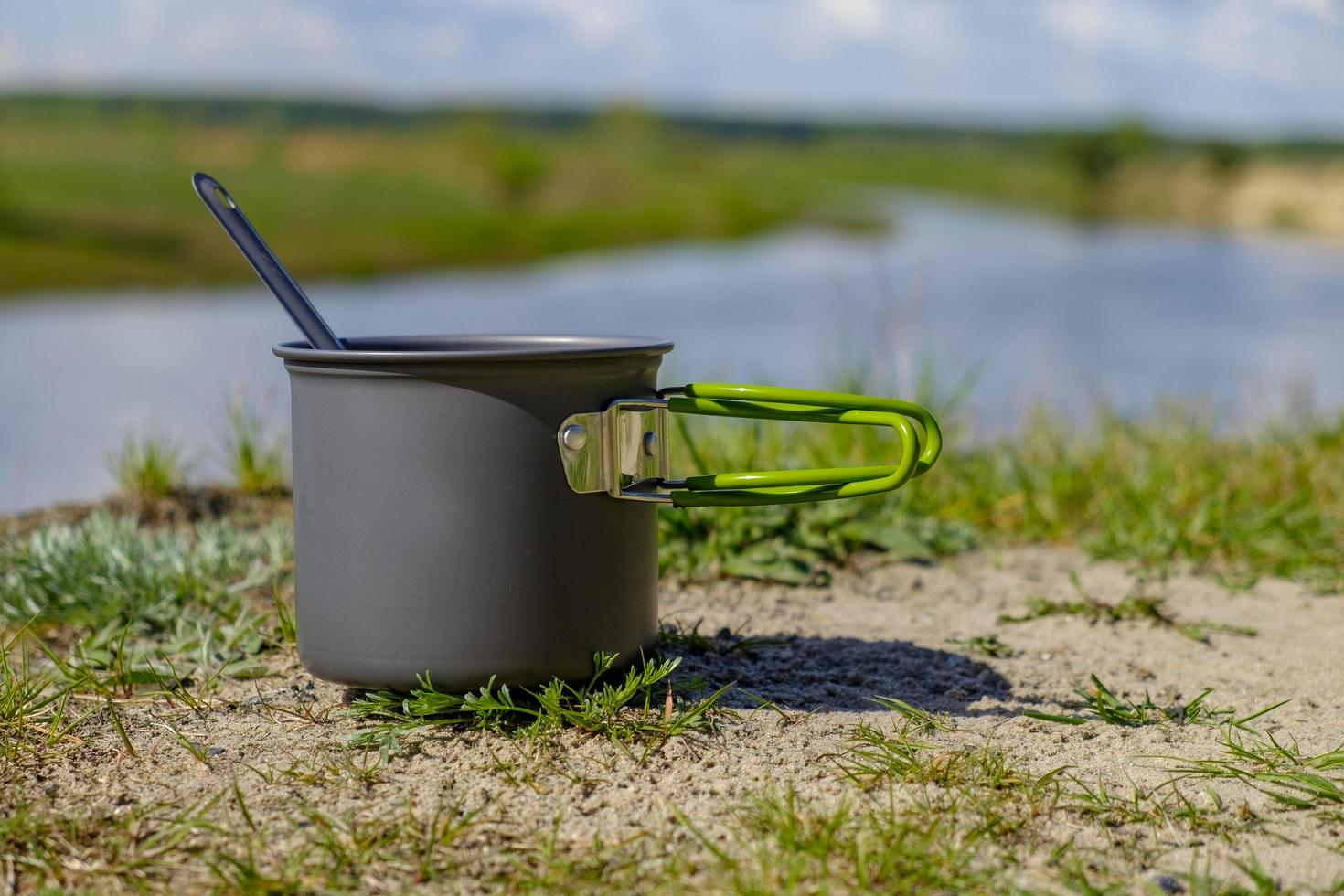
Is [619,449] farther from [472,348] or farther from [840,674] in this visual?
[840,674]

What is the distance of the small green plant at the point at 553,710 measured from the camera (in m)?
2.51

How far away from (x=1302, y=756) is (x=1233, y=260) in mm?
38595

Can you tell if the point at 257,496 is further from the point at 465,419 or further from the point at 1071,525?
the point at 1071,525

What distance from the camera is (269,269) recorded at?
8.45 feet

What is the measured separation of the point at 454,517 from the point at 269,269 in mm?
690

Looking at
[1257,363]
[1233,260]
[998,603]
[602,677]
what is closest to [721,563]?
[998,603]

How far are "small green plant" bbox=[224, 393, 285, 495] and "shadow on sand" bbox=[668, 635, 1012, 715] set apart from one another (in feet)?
7.66

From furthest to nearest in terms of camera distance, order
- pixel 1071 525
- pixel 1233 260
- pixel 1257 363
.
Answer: pixel 1233 260
pixel 1257 363
pixel 1071 525

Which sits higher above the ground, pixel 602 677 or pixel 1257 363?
pixel 1257 363

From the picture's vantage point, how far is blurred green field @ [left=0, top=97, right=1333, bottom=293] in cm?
2617

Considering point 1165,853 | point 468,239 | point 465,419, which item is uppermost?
point 468,239

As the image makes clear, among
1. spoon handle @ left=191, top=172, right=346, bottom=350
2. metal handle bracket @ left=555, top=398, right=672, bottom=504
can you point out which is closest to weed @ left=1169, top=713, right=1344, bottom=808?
metal handle bracket @ left=555, top=398, right=672, bottom=504

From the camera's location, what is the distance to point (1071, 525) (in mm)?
4734

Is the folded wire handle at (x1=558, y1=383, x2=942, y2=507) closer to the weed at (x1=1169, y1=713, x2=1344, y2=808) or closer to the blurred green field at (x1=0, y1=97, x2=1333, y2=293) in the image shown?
the weed at (x1=1169, y1=713, x2=1344, y2=808)
